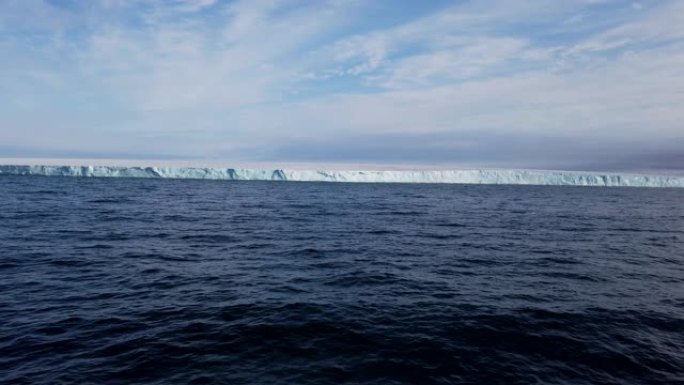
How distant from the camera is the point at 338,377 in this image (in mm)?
10281

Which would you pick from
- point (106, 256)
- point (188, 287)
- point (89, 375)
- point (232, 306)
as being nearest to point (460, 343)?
point (232, 306)

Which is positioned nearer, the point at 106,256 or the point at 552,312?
the point at 552,312

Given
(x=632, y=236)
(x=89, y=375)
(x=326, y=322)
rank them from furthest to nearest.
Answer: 1. (x=632, y=236)
2. (x=326, y=322)
3. (x=89, y=375)

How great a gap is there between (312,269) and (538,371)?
13.0 metres

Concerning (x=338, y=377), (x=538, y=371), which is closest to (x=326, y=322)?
(x=338, y=377)

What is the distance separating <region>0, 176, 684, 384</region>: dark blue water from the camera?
10805 millimetres

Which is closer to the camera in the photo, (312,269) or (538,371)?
(538,371)

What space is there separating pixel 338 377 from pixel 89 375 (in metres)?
6.49

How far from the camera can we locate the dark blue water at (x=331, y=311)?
35.4ft

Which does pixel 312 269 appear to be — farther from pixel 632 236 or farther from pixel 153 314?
pixel 632 236

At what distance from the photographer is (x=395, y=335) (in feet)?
42.3

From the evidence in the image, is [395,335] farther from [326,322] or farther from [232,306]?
[232,306]

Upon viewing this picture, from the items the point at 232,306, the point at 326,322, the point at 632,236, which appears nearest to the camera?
the point at 326,322

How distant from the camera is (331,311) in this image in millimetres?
15000
